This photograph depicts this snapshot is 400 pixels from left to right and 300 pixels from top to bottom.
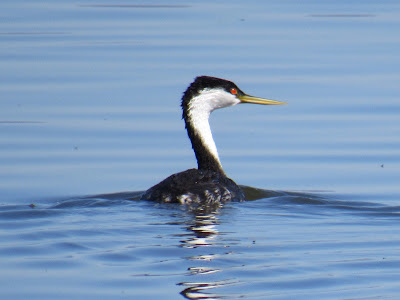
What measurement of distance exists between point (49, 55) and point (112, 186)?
7432mm

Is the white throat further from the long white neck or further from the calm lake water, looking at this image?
the calm lake water

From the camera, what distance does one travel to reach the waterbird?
11.9 meters

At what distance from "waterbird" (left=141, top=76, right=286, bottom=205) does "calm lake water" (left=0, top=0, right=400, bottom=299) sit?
23 cm

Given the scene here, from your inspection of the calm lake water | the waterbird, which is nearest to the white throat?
the waterbird

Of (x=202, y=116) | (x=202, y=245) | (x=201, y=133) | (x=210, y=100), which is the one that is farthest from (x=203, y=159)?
(x=202, y=245)

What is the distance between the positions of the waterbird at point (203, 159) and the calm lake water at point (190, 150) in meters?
0.23

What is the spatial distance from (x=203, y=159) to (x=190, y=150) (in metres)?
1.75

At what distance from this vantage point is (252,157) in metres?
14.8

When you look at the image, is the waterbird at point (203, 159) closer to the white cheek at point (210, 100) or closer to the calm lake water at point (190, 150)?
the white cheek at point (210, 100)

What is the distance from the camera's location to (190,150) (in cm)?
1523

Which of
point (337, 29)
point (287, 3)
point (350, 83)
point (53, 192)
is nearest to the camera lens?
point (53, 192)

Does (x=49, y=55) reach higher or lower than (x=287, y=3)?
lower

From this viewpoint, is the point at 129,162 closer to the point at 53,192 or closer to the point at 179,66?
the point at 53,192

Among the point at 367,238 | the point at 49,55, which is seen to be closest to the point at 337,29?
the point at 49,55
